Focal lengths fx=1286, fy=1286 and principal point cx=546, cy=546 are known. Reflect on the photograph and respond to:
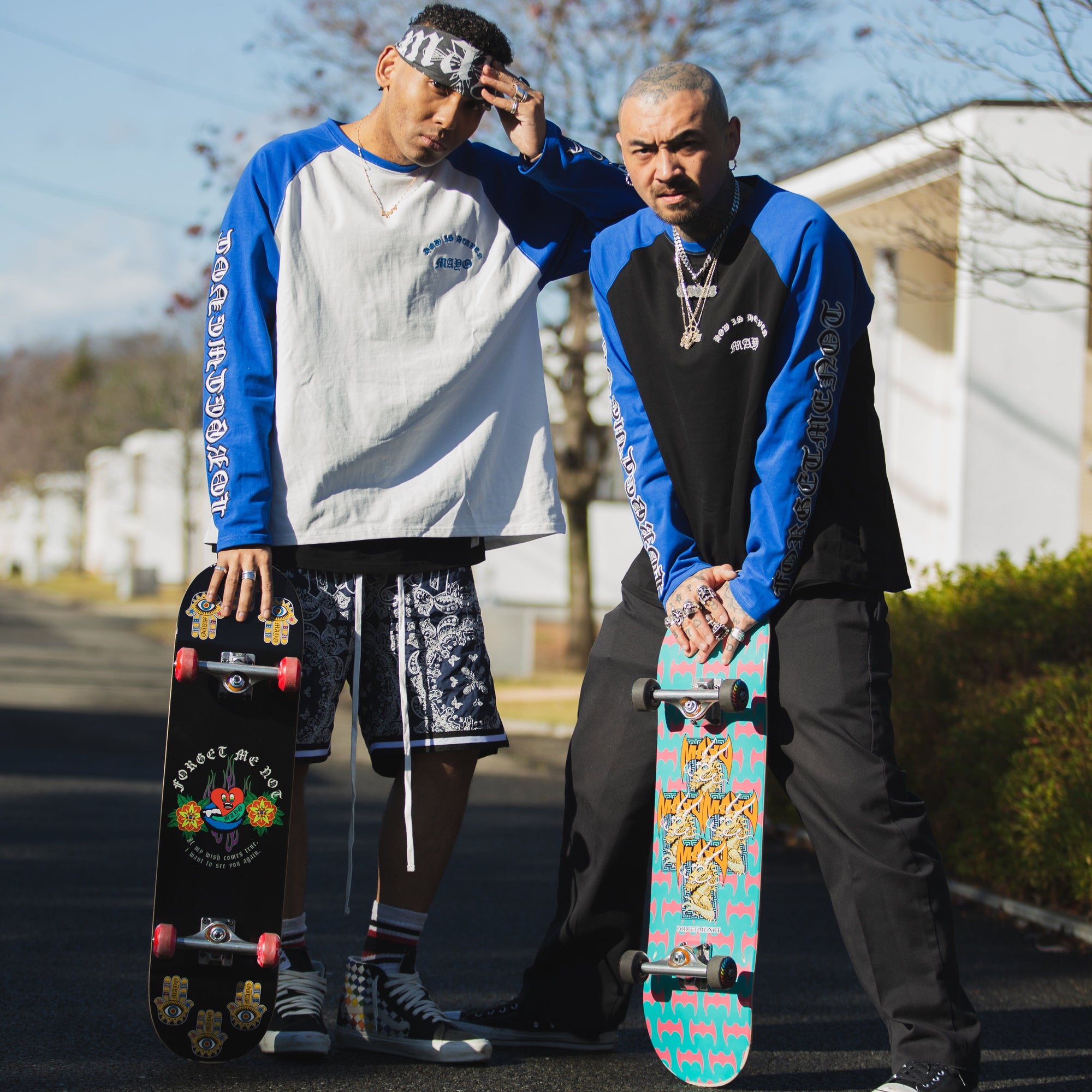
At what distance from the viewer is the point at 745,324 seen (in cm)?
269

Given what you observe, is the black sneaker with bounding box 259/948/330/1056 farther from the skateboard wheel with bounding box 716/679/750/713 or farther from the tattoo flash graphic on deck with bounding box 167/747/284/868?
the skateboard wheel with bounding box 716/679/750/713

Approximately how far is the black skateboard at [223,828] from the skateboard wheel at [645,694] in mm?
721

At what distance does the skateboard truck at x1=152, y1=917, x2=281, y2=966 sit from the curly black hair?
79.7 inches

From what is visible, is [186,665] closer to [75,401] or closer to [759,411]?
[759,411]

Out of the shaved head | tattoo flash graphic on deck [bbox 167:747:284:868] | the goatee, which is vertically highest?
the shaved head

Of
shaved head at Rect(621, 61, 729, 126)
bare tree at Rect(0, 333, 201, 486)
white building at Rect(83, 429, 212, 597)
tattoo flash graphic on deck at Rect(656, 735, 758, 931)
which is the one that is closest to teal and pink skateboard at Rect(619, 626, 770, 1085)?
tattoo flash graphic on deck at Rect(656, 735, 758, 931)

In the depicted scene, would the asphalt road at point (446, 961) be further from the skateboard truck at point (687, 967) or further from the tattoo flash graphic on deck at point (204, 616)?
the tattoo flash graphic on deck at point (204, 616)

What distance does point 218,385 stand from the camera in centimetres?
292

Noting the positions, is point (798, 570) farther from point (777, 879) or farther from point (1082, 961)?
point (777, 879)

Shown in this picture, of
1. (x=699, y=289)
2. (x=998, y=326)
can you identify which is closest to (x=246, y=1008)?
(x=699, y=289)

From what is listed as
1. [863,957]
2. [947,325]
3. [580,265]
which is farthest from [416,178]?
[947,325]

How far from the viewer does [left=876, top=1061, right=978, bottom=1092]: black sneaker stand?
2.39 m

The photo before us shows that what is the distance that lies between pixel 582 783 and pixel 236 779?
77 cm

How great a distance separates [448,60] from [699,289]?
77 cm
